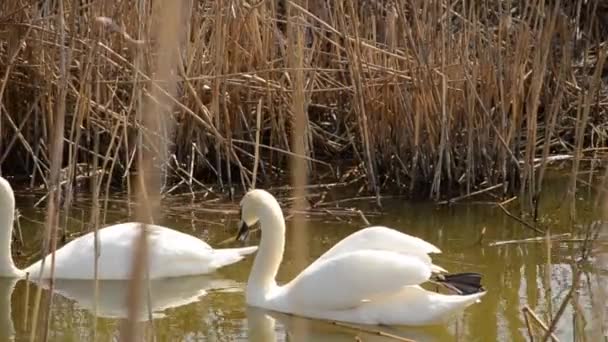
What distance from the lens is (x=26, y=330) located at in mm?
4410

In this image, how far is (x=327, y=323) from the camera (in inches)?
182

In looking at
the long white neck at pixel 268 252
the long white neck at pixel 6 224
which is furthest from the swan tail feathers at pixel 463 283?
the long white neck at pixel 6 224

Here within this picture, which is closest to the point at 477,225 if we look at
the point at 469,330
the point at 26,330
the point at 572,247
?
the point at 572,247

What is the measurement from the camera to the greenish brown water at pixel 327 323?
4473 mm

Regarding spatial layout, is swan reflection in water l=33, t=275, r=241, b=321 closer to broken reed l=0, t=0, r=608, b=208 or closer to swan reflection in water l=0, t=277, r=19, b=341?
swan reflection in water l=0, t=277, r=19, b=341

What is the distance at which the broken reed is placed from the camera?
6.03 metres

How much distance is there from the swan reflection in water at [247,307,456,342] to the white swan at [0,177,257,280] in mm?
593

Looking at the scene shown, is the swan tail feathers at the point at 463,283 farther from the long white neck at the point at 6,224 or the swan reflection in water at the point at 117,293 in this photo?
the long white neck at the point at 6,224

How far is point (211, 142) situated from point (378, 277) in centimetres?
258

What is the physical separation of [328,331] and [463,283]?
54 centimetres

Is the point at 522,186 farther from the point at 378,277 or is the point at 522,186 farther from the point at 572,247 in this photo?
the point at 378,277

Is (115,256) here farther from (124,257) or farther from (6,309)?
(6,309)

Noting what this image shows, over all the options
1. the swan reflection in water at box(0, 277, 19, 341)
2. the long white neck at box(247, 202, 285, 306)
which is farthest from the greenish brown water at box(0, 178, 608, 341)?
the long white neck at box(247, 202, 285, 306)

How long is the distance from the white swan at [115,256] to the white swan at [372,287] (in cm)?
42
